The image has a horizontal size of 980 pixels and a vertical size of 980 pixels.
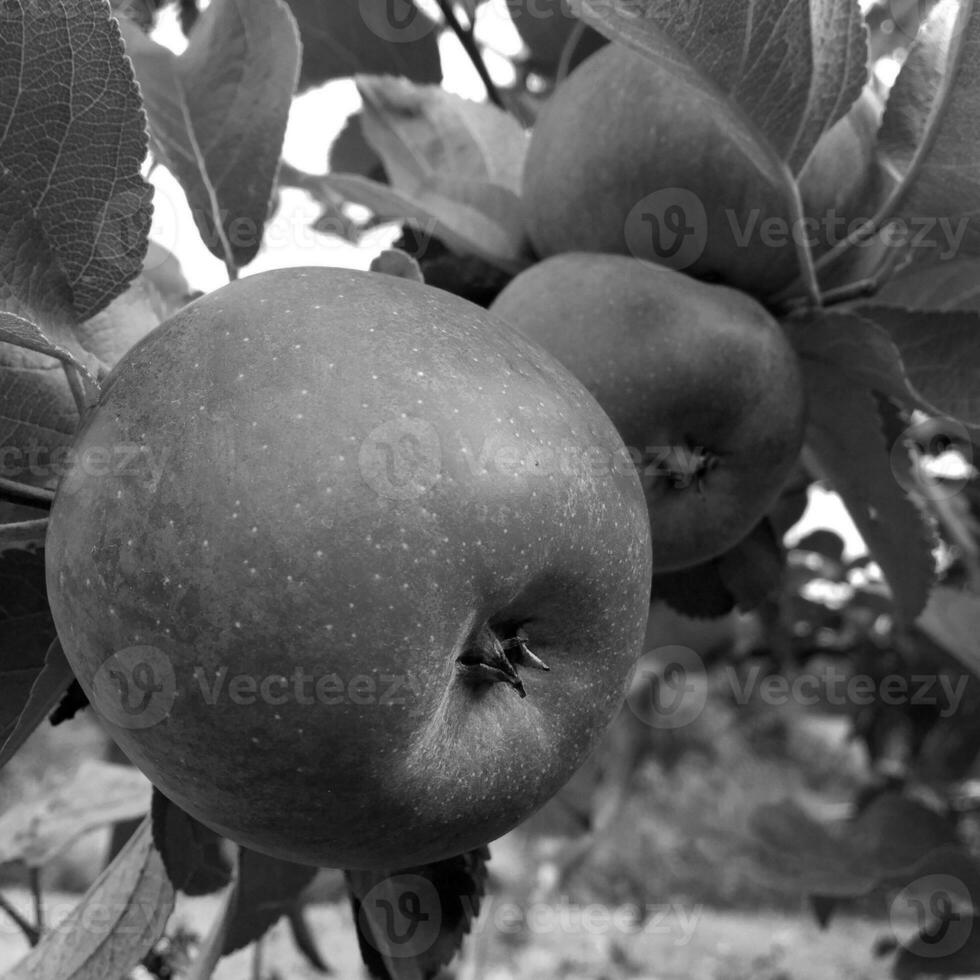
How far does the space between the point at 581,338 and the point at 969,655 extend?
893mm

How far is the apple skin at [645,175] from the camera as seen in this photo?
0.81m

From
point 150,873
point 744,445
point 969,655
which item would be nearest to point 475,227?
point 744,445

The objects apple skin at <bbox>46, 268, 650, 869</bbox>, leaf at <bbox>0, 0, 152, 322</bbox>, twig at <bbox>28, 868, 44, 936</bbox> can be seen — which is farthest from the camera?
twig at <bbox>28, 868, 44, 936</bbox>

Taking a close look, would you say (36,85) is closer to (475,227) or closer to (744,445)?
(475,227)

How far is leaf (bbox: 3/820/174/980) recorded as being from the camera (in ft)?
2.74

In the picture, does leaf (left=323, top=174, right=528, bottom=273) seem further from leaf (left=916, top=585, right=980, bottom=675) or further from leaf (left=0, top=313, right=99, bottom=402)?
leaf (left=916, top=585, right=980, bottom=675)

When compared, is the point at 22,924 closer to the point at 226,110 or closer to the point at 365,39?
the point at 226,110

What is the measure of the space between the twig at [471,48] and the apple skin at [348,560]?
579 millimetres

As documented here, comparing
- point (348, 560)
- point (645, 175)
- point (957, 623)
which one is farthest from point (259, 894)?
point (957, 623)

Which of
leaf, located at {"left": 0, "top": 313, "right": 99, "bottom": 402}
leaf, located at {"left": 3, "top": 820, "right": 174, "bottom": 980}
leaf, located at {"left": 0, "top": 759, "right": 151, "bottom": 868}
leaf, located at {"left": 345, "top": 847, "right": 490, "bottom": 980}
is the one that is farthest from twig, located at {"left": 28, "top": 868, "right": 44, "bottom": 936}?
leaf, located at {"left": 0, "top": 313, "right": 99, "bottom": 402}

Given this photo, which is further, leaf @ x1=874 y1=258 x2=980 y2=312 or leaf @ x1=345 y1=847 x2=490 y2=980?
leaf @ x1=874 y1=258 x2=980 y2=312

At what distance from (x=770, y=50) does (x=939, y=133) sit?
5.7 inches

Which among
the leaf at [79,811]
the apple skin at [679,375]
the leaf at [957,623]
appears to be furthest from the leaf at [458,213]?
the leaf at [957,623]

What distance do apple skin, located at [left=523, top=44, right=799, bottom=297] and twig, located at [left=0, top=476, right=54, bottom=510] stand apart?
442mm
